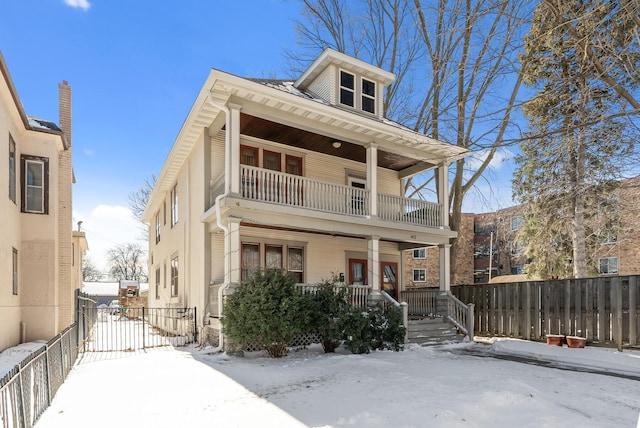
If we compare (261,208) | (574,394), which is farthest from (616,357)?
(261,208)

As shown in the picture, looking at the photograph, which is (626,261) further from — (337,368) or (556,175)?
(337,368)

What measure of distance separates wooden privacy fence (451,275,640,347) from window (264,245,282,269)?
683cm

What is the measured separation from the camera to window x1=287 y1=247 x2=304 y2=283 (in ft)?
43.2

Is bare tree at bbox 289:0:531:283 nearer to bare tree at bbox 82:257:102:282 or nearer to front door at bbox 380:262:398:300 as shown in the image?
front door at bbox 380:262:398:300

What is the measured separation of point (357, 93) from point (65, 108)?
32.7 ft

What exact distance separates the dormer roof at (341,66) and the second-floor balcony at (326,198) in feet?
14.4

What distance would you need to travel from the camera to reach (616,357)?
349 inches

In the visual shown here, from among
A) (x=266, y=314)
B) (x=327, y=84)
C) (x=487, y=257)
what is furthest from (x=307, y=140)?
(x=487, y=257)

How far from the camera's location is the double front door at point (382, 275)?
14.5m

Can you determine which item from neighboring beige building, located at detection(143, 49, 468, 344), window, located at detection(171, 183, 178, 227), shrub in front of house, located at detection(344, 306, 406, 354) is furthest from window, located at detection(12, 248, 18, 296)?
shrub in front of house, located at detection(344, 306, 406, 354)

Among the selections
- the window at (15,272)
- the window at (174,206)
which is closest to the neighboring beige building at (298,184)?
the window at (174,206)

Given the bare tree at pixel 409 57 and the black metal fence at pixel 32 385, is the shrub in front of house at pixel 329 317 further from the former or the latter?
the bare tree at pixel 409 57

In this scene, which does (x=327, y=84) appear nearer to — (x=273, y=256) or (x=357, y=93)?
(x=357, y=93)

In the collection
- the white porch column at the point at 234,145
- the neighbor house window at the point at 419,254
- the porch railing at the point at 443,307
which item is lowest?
the porch railing at the point at 443,307
